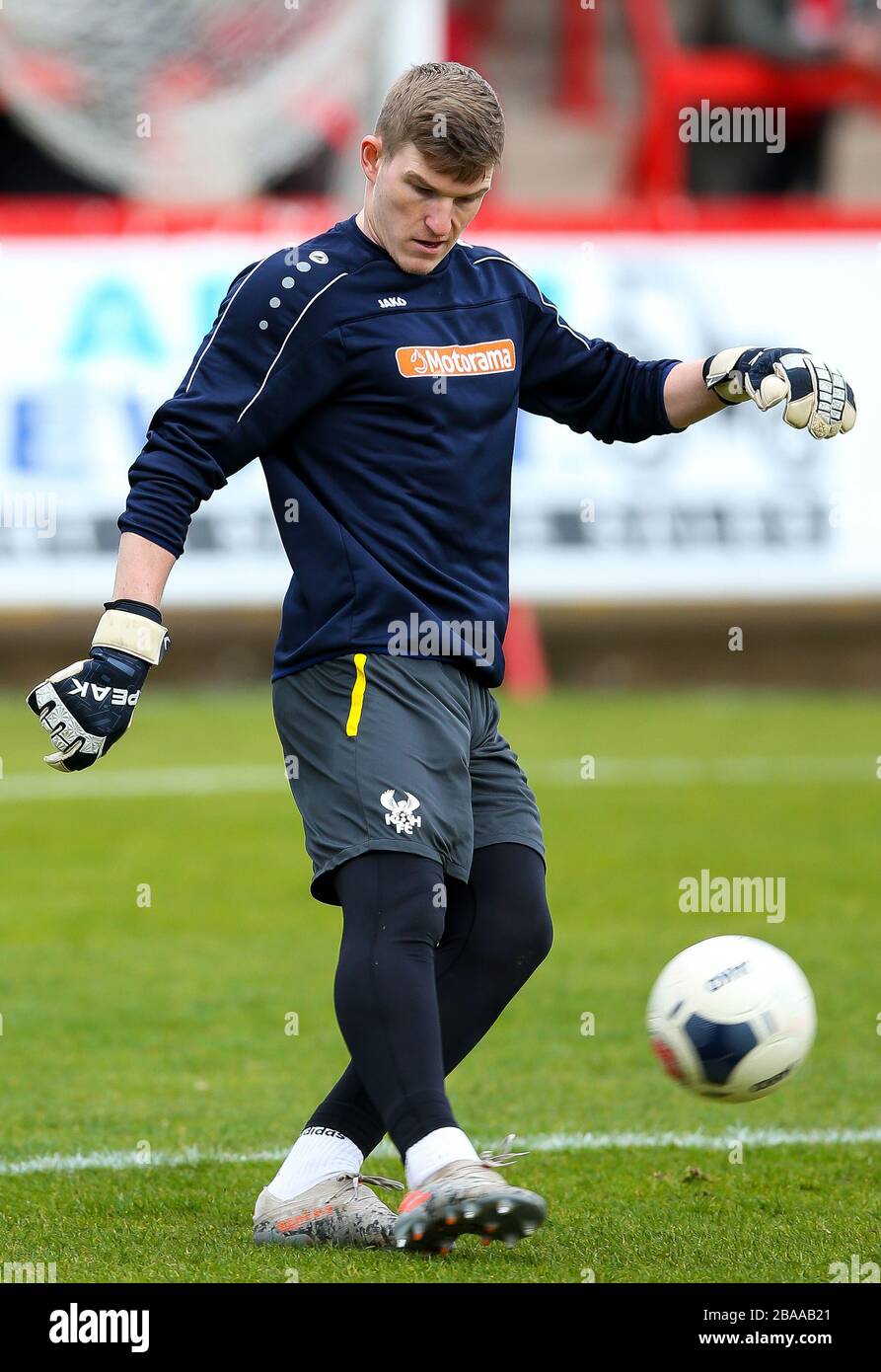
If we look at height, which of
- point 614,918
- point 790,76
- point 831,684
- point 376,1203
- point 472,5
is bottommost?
point 376,1203

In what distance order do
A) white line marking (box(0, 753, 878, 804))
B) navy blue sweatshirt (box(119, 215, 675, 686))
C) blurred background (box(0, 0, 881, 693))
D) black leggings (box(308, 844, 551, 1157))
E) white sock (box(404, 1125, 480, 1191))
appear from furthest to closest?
blurred background (box(0, 0, 881, 693)), white line marking (box(0, 753, 878, 804)), navy blue sweatshirt (box(119, 215, 675, 686)), black leggings (box(308, 844, 551, 1157)), white sock (box(404, 1125, 480, 1191))

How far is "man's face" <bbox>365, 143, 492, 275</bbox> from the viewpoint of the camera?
356 cm

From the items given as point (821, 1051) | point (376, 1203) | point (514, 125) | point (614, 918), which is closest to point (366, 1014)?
point (376, 1203)

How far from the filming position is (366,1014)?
11.6 feet

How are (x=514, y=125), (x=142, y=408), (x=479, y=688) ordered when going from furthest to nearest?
(x=514, y=125) < (x=142, y=408) < (x=479, y=688)

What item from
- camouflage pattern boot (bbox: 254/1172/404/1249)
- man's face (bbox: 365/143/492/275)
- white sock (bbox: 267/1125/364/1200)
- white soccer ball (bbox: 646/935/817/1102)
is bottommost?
camouflage pattern boot (bbox: 254/1172/404/1249)

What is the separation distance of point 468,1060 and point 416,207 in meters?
2.75

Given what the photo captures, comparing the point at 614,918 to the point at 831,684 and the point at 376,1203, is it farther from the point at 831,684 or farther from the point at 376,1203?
the point at 831,684

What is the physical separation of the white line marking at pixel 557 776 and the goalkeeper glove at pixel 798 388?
20.7 feet

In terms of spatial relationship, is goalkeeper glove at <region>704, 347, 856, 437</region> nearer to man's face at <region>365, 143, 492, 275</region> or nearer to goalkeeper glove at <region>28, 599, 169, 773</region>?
man's face at <region>365, 143, 492, 275</region>

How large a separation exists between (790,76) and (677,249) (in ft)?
19.4

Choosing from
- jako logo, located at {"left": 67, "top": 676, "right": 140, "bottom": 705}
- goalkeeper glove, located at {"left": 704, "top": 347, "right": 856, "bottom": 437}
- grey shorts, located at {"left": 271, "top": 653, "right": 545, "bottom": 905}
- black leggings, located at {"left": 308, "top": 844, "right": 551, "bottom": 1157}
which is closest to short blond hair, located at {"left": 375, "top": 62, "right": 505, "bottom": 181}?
goalkeeper glove, located at {"left": 704, "top": 347, "right": 856, "bottom": 437}

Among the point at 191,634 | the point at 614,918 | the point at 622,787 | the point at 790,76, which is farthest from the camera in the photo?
the point at 790,76

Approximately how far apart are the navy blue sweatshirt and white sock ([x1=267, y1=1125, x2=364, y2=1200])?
89 centimetres
